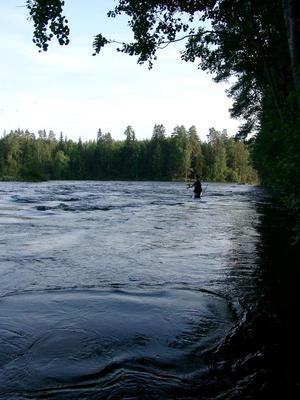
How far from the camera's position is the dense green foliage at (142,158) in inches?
6078

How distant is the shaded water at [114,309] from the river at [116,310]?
22mm

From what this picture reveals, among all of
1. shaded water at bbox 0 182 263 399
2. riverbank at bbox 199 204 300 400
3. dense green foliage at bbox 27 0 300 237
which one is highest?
dense green foliage at bbox 27 0 300 237

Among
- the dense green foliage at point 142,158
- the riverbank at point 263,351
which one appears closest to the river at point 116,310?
the riverbank at point 263,351

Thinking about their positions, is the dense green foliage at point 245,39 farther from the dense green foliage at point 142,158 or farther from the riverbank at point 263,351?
the dense green foliage at point 142,158

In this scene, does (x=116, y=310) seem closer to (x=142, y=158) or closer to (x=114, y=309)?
(x=114, y=309)

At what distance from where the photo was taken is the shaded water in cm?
542

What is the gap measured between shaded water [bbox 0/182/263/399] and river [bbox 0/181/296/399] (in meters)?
0.02

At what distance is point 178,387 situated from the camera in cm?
518

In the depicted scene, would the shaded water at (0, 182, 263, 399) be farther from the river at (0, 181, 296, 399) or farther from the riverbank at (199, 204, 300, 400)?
the riverbank at (199, 204, 300, 400)

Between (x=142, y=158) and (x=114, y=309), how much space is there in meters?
154

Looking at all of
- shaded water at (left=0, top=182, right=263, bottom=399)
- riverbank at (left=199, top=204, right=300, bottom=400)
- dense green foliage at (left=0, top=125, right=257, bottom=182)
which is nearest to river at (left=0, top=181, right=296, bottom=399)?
shaded water at (left=0, top=182, right=263, bottom=399)

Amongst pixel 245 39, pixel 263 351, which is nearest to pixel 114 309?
pixel 263 351

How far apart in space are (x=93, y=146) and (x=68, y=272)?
17904 cm

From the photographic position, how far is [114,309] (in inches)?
327
